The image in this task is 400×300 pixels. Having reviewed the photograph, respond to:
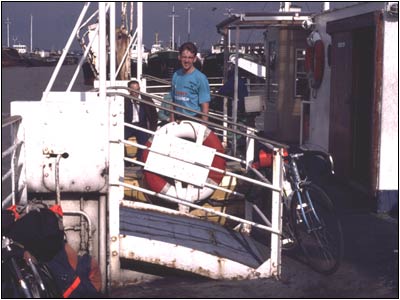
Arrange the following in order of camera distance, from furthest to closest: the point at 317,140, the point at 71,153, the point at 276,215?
the point at 317,140 → the point at 276,215 → the point at 71,153

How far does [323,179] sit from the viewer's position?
1088 centimetres

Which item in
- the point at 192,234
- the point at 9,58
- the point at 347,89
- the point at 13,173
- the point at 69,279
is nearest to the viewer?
the point at 69,279

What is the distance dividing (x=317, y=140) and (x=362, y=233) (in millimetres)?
4887

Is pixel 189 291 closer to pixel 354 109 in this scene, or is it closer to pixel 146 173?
pixel 146 173

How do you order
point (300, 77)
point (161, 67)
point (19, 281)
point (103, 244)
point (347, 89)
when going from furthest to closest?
point (161, 67), point (300, 77), point (347, 89), point (103, 244), point (19, 281)

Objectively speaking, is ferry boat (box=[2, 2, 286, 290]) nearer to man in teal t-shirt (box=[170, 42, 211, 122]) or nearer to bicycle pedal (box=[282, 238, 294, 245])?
bicycle pedal (box=[282, 238, 294, 245])

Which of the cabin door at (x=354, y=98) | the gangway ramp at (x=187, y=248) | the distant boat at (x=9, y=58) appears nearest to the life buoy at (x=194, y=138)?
the gangway ramp at (x=187, y=248)

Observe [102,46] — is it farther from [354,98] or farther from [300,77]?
[300,77]

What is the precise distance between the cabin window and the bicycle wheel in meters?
8.58

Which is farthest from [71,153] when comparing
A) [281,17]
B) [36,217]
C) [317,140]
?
[281,17]

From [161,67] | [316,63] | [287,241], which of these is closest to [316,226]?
[287,241]

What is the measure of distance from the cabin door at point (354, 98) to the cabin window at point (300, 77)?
432cm

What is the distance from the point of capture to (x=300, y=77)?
15.5m

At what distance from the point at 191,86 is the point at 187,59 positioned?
0.96ft
